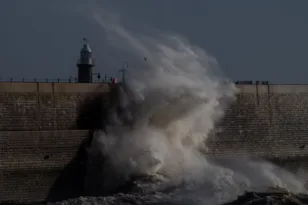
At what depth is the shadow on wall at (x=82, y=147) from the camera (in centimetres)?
2112

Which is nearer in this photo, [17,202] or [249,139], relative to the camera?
[17,202]

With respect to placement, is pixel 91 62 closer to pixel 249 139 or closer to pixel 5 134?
pixel 249 139

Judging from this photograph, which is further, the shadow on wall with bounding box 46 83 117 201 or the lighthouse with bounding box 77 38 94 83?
the lighthouse with bounding box 77 38 94 83

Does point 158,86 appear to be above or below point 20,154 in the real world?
above

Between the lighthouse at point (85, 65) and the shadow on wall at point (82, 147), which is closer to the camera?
the shadow on wall at point (82, 147)

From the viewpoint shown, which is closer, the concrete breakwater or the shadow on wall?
the concrete breakwater

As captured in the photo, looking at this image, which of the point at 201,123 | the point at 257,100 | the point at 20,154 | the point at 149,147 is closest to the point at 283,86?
the point at 257,100

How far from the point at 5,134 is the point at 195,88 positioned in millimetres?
5806

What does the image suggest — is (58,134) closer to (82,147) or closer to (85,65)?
(82,147)

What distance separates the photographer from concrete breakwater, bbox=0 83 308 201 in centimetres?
2036

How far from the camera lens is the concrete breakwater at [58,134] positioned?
2036cm

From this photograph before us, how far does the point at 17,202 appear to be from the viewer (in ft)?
66.4

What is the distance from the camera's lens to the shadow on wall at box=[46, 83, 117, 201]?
21.1 m

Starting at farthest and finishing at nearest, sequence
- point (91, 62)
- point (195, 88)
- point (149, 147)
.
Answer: point (91, 62), point (195, 88), point (149, 147)
